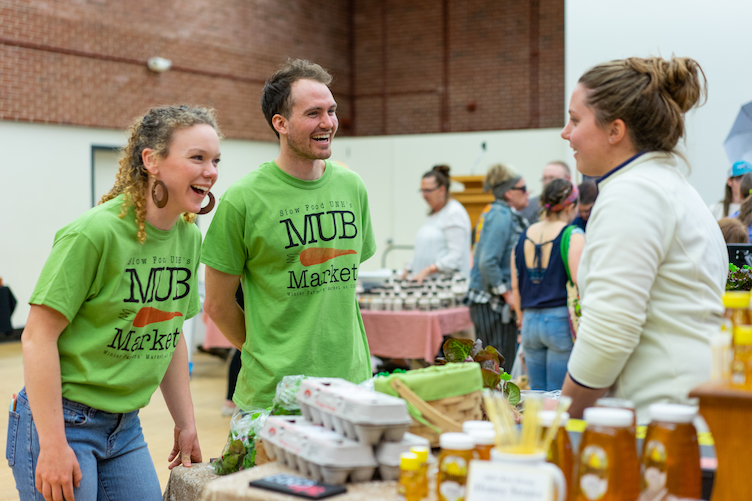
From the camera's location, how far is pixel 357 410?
A: 1.27 m

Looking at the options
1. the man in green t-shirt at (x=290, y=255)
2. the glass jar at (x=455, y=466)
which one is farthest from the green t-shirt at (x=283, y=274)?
the glass jar at (x=455, y=466)

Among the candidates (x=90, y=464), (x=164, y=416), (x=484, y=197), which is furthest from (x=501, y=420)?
(x=484, y=197)

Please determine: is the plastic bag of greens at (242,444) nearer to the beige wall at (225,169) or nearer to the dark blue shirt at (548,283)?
the dark blue shirt at (548,283)

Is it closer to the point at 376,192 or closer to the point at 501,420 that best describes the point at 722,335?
the point at 501,420

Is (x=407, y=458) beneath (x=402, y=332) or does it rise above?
above

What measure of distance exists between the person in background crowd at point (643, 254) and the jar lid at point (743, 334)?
0.70ft

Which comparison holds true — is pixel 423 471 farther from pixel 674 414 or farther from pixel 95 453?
pixel 95 453

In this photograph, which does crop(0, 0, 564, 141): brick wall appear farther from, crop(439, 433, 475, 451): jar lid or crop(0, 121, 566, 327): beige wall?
crop(439, 433, 475, 451): jar lid

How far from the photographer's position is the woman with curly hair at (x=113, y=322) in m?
1.70

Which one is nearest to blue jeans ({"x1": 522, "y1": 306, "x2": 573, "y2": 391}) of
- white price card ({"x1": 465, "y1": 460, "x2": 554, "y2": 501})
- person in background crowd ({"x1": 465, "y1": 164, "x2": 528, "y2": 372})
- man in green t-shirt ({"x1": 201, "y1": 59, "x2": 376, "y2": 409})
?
person in background crowd ({"x1": 465, "y1": 164, "x2": 528, "y2": 372})

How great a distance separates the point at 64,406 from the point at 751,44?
554cm

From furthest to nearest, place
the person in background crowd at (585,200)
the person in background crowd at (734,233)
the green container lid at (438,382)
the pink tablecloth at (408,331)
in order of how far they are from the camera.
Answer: the pink tablecloth at (408,331) < the person in background crowd at (585,200) < the person in background crowd at (734,233) < the green container lid at (438,382)

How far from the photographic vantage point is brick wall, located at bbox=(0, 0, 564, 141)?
29.2 feet

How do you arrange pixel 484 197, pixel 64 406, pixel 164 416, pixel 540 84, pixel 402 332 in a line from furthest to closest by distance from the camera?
pixel 540 84 < pixel 484 197 < pixel 164 416 < pixel 402 332 < pixel 64 406
